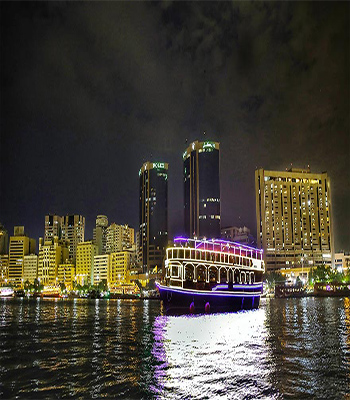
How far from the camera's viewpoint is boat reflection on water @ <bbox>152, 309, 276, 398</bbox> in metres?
19.4

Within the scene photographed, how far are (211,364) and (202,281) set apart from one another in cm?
4563

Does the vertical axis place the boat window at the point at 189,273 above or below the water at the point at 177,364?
above

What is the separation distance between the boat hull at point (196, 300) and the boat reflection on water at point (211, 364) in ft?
88.4

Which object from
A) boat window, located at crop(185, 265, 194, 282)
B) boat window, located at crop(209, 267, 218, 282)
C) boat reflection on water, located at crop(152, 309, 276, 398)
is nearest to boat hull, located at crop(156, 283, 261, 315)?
boat window, located at crop(185, 265, 194, 282)

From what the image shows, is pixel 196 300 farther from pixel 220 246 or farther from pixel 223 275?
pixel 220 246

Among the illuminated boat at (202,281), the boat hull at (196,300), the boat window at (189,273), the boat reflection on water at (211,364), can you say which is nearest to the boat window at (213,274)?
the illuminated boat at (202,281)

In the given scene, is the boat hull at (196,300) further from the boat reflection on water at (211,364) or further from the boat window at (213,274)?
the boat reflection on water at (211,364)

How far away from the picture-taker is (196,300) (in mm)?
68938

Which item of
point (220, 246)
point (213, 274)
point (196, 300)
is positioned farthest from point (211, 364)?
point (220, 246)

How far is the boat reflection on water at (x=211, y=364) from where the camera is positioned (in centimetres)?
1937

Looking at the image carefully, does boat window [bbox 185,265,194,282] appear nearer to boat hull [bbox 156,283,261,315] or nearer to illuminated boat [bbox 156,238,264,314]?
illuminated boat [bbox 156,238,264,314]

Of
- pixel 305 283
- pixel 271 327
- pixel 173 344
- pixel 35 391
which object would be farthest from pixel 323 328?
pixel 305 283

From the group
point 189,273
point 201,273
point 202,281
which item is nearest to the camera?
point 189,273

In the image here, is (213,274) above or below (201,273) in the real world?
below
